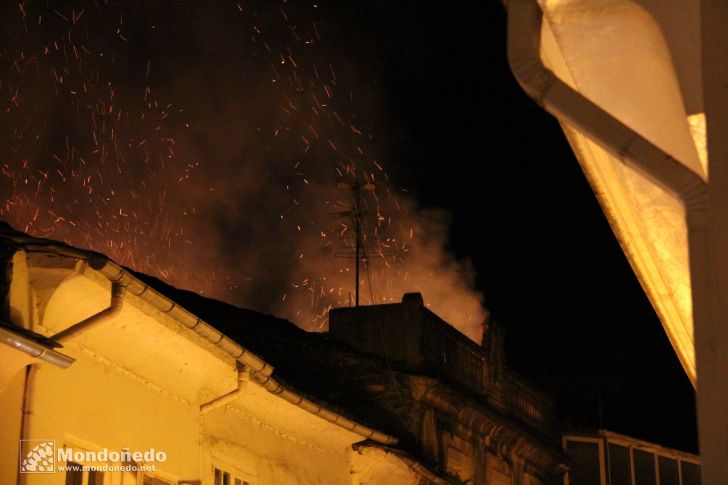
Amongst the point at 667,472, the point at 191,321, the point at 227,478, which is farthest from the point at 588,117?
the point at 667,472

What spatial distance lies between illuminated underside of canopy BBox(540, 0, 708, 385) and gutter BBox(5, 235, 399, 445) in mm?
3755

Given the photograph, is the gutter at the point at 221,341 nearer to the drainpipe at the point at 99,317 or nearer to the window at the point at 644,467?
the drainpipe at the point at 99,317

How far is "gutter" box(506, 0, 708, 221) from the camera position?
4.54m

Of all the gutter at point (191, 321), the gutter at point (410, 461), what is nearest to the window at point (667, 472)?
the gutter at point (410, 461)

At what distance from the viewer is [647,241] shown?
710 cm

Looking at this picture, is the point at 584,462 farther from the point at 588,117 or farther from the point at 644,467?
the point at 588,117

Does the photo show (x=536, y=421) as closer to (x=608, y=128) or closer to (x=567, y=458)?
(x=567, y=458)

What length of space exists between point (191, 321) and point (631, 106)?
204 inches

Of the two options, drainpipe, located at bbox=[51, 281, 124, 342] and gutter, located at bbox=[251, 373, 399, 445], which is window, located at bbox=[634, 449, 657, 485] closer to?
gutter, located at bbox=[251, 373, 399, 445]

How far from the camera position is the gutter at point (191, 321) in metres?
8.53

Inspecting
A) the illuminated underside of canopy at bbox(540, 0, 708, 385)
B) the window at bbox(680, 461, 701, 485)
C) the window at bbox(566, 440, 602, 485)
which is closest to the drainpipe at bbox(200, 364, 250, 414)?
the illuminated underside of canopy at bbox(540, 0, 708, 385)

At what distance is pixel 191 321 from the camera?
10.1m

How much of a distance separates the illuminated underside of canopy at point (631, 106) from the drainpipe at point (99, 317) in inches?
157

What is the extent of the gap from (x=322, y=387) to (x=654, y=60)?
1326 cm
